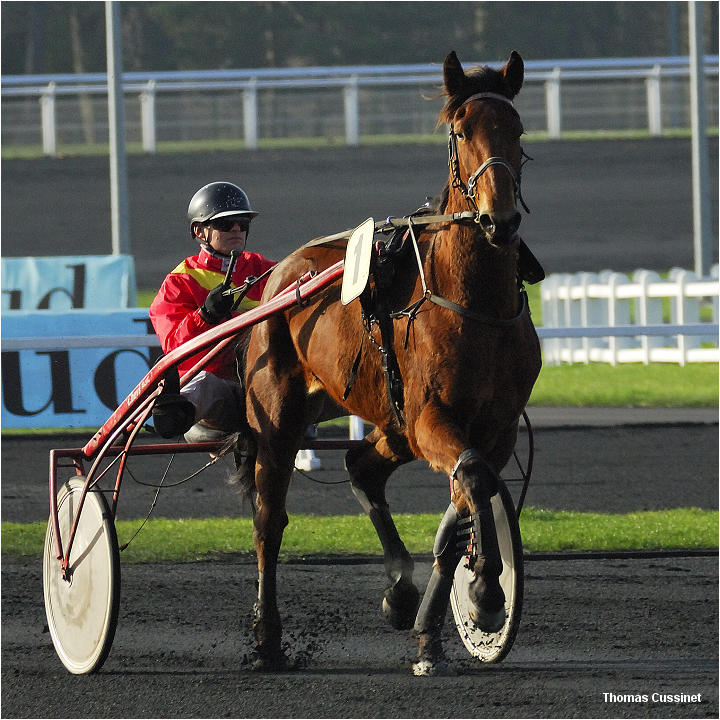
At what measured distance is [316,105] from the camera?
24578mm

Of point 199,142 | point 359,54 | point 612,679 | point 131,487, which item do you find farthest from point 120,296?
point 359,54

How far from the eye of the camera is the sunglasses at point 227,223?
5648 millimetres

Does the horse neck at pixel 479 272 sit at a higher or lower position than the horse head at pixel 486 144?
lower

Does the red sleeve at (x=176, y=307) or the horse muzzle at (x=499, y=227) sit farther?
the red sleeve at (x=176, y=307)

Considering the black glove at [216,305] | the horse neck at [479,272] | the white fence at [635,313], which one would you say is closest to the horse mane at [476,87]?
the horse neck at [479,272]

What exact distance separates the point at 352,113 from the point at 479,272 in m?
20.3

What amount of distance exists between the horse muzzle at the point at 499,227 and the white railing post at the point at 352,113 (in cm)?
2021

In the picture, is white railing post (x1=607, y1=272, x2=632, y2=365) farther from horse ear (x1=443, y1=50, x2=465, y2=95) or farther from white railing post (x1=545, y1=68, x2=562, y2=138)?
horse ear (x1=443, y1=50, x2=465, y2=95)

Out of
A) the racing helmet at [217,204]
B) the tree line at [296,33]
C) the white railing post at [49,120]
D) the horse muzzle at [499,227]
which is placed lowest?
the horse muzzle at [499,227]

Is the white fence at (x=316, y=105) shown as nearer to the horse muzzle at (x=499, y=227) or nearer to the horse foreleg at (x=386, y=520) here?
the horse foreleg at (x=386, y=520)

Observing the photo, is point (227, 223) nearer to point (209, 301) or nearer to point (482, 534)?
point (209, 301)

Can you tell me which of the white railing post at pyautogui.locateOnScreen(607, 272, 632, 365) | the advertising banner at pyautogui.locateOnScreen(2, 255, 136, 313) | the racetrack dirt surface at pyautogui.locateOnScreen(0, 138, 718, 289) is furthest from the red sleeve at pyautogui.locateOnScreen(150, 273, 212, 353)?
the racetrack dirt surface at pyautogui.locateOnScreen(0, 138, 718, 289)

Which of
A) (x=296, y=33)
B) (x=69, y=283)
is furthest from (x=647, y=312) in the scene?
(x=296, y=33)

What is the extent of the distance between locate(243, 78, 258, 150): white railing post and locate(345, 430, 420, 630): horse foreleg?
18.6 m
